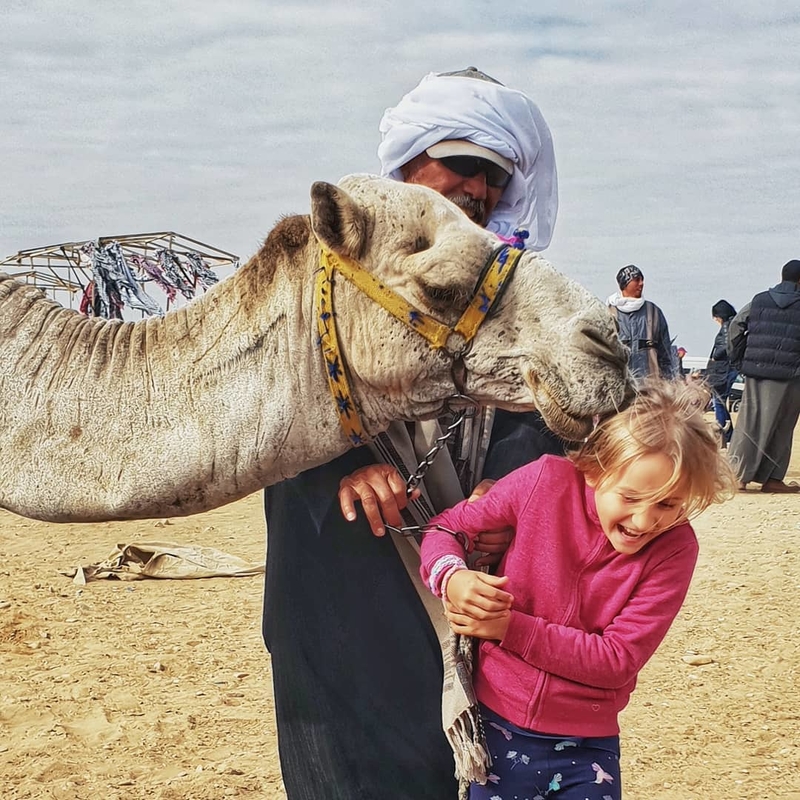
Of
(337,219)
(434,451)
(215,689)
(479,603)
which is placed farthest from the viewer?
(215,689)

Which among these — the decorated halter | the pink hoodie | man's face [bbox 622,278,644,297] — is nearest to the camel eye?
the decorated halter

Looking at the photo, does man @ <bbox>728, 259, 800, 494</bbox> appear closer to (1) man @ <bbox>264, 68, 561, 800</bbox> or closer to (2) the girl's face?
(1) man @ <bbox>264, 68, 561, 800</bbox>

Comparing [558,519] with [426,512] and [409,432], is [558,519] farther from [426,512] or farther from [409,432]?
[409,432]

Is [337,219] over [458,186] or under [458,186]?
under

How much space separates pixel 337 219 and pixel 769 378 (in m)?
10.4

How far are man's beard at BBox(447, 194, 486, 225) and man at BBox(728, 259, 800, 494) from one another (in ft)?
30.6

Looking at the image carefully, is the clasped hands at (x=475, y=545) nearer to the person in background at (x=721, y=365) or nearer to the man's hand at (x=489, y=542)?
the man's hand at (x=489, y=542)

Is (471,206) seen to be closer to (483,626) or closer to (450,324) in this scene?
(450,324)

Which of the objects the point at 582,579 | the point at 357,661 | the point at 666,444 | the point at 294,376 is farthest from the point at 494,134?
the point at 357,661

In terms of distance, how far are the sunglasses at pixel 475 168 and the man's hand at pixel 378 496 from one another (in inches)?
35.1

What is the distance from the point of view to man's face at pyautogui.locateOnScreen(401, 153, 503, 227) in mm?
2988

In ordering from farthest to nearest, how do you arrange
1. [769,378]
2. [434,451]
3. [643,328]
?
[769,378] → [643,328] → [434,451]

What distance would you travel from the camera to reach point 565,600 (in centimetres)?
257

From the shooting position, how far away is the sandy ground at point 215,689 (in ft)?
17.0
